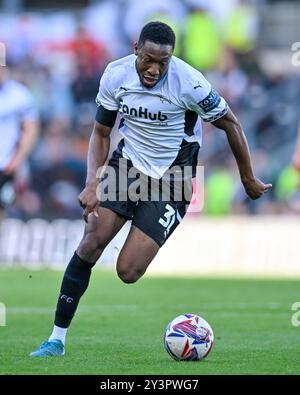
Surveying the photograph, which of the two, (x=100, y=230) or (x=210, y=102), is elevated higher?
(x=210, y=102)

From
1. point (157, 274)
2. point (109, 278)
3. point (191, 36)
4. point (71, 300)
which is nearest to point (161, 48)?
point (71, 300)

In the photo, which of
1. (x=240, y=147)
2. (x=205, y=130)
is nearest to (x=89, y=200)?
(x=240, y=147)

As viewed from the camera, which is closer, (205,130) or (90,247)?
(90,247)

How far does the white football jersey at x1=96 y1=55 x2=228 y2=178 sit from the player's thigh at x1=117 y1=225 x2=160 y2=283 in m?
0.54

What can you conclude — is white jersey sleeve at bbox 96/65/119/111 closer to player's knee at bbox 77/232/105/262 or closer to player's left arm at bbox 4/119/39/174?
player's knee at bbox 77/232/105/262

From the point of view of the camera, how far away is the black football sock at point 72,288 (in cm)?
820

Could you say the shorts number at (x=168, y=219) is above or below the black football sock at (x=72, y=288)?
above

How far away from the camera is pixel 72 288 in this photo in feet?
26.9

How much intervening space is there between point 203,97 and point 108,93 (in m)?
0.76

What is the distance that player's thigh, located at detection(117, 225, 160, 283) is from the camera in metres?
8.25

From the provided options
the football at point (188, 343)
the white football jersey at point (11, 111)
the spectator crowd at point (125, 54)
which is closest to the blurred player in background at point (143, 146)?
the football at point (188, 343)

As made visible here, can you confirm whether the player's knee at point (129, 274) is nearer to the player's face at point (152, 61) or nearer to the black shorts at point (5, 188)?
the player's face at point (152, 61)

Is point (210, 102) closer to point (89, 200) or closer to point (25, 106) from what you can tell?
point (89, 200)

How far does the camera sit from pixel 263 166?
20.2m
